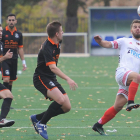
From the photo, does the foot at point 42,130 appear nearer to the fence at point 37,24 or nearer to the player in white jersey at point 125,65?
the player in white jersey at point 125,65

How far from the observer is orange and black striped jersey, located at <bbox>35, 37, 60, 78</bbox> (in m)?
6.97

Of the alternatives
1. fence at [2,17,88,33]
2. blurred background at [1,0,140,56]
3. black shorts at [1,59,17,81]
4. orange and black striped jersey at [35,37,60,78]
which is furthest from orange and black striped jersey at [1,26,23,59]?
fence at [2,17,88,33]

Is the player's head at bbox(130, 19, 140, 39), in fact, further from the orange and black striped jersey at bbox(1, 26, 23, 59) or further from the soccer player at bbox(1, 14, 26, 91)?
the orange and black striped jersey at bbox(1, 26, 23, 59)

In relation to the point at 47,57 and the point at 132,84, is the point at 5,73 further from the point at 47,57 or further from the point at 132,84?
the point at 132,84

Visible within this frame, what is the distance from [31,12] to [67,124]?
45495 millimetres

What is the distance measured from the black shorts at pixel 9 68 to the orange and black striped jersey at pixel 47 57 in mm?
3412

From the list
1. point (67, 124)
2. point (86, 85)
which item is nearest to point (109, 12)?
point (86, 85)

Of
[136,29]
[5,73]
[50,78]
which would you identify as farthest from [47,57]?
[5,73]

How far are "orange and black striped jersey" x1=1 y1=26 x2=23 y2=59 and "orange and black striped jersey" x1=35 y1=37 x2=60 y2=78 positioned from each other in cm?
371

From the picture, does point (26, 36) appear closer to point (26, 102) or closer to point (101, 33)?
point (101, 33)

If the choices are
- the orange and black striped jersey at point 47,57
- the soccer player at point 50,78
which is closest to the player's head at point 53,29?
the soccer player at point 50,78

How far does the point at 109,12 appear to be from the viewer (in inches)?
A: 1190

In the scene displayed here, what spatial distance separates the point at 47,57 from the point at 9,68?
13.0 ft

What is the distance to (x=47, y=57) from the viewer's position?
698cm
